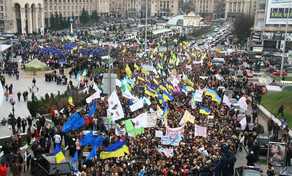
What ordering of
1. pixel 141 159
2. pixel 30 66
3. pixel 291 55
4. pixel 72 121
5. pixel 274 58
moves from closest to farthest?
pixel 141 159, pixel 72 121, pixel 30 66, pixel 291 55, pixel 274 58

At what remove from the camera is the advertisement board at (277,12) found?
55562mm

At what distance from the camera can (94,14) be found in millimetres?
106562

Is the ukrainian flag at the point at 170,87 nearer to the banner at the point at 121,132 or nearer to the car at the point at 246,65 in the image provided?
the banner at the point at 121,132

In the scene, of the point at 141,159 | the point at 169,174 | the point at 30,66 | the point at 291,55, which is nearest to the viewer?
the point at 169,174

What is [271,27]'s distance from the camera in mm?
59938

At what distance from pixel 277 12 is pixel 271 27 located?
3.57 metres

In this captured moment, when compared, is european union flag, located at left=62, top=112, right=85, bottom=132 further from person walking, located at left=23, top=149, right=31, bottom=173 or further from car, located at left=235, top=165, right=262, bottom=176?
car, located at left=235, top=165, right=262, bottom=176

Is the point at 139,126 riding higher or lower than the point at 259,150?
higher

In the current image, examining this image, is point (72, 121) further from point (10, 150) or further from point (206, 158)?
point (206, 158)

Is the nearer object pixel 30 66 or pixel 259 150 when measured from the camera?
pixel 259 150

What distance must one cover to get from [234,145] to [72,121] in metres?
7.27

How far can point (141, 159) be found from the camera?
14.4 m

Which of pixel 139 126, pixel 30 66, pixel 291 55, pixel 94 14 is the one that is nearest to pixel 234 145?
pixel 139 126

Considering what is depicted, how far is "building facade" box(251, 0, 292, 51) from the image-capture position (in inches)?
2227
